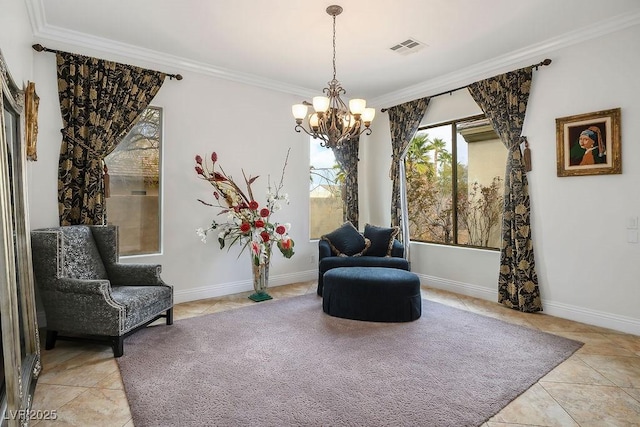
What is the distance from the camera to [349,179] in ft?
19.1

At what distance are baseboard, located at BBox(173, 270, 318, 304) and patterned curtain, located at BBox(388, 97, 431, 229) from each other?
1.60m

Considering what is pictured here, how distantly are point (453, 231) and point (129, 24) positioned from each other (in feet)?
14.9

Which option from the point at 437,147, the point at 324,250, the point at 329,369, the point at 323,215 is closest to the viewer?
the point at 329,369

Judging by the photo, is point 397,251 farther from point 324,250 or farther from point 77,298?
point 77,298

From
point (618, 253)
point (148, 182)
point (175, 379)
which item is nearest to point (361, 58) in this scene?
point (148, 182)

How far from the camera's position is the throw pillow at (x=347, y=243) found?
16.0ft

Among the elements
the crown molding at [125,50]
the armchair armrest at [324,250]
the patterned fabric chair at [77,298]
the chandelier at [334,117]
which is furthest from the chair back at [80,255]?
the armchair armrest at [324,250]

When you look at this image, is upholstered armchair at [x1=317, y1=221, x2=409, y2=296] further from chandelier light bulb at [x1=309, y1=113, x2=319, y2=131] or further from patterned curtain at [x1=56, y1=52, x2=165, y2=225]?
patterned curtain at [x1=56, y1=52, x2=165, y2=225]

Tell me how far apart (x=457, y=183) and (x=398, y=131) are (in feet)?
3.94

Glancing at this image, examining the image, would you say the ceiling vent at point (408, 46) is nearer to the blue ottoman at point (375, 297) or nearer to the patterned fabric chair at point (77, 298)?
the blue ottoman at point (375, 297)

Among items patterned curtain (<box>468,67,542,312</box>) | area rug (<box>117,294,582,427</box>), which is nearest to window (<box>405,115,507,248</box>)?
patterned curtain (<box>468,67,542,312</box>)

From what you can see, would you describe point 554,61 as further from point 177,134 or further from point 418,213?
point 177,134

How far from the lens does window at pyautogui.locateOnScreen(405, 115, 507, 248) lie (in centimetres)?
470

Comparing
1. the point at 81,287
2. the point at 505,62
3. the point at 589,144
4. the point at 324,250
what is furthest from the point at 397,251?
the point at 81,287
